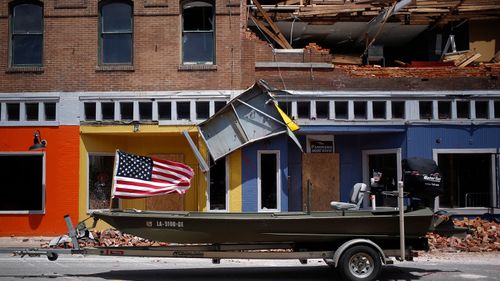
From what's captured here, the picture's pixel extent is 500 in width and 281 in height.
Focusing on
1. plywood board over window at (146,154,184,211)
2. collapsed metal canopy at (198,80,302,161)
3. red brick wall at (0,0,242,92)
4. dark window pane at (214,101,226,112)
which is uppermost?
red brick wall at (0,0,242,92)

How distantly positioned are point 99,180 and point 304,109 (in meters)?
6.63

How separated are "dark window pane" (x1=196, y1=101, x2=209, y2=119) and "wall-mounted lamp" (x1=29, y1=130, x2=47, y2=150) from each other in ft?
14.9

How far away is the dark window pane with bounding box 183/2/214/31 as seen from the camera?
16500 mm

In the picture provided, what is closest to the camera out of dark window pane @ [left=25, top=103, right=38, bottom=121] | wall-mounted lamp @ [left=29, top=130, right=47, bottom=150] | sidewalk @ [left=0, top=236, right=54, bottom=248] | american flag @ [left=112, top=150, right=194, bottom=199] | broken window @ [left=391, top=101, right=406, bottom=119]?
american flag @ [left=112, top=150, right=194, bottom=199]

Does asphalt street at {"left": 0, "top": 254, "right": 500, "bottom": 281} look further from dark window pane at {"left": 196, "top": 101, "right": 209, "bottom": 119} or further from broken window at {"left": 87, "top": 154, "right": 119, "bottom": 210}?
dark window pane at {"left": 196, "top": 101, "right": 209, "bottom": 119}

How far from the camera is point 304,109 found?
16.2 metres

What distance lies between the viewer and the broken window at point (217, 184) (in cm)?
1611

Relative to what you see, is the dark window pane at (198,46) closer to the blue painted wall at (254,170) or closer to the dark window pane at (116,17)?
the dark window pane at (116,17)

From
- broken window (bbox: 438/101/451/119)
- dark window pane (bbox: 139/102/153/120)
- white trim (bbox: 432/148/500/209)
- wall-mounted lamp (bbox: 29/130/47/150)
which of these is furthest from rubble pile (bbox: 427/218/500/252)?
wall-mounted lamp (bbox: 29/130/47/150)

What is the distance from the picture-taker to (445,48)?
1889 centimetres

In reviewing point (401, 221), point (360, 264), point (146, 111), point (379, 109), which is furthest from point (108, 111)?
point (401, 221)

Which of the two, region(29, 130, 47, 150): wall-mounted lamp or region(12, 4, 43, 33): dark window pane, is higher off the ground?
region(12, 4, 43, 33): dark window pane

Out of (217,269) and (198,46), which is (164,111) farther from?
(217,269)

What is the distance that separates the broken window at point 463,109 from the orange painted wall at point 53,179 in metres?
11.3
